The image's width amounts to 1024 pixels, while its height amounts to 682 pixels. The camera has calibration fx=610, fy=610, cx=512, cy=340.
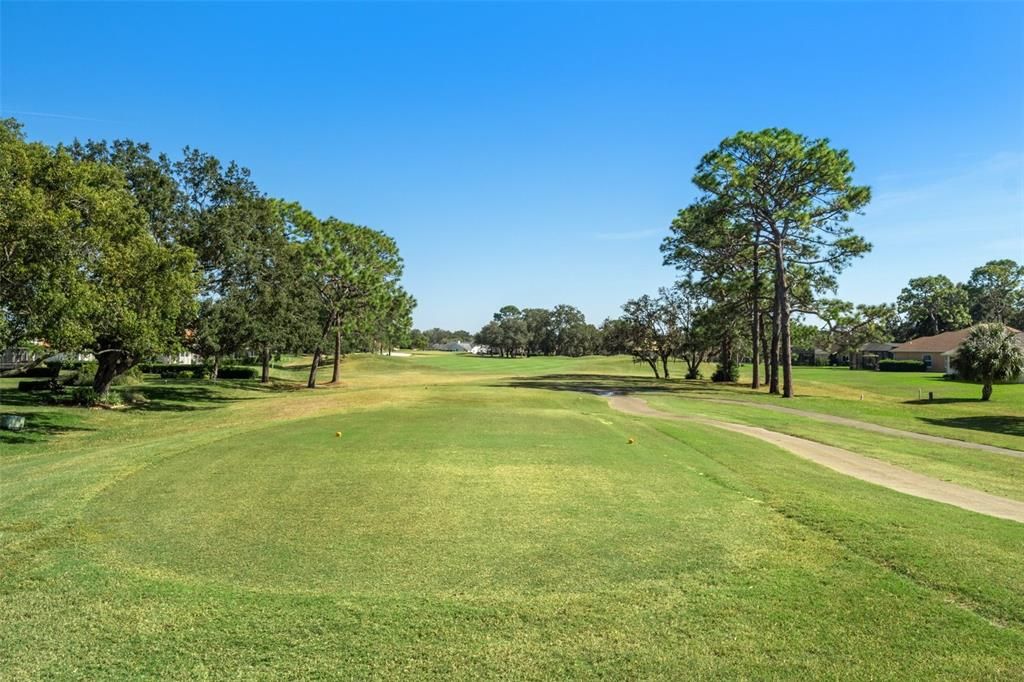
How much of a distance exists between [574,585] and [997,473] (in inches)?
546

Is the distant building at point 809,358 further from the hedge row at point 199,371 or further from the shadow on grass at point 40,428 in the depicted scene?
the shadow on grass at point 40,428

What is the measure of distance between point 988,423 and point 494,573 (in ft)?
93.3

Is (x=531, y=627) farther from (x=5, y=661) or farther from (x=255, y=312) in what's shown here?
(x=255, y=312)

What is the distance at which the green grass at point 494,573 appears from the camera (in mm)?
4633

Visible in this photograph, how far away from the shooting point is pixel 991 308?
103 metres

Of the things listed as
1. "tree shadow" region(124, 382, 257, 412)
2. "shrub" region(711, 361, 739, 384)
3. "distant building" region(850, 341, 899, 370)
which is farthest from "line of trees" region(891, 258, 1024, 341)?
"tree shadow" region(124, 382, 257, 412)

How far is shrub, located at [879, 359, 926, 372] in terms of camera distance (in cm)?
7681

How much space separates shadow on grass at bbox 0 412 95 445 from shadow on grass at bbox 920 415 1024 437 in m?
33.9

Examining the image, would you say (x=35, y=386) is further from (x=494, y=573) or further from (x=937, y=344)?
(x=937, y=344)

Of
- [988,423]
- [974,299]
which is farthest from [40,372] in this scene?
[974,299]

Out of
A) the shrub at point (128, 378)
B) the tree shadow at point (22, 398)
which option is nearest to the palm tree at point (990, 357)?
the tree shadow at point (22, 398)

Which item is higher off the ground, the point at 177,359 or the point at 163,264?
the point at 163,264

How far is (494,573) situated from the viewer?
6.21m

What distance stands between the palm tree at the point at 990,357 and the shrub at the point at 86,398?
47.5 m
